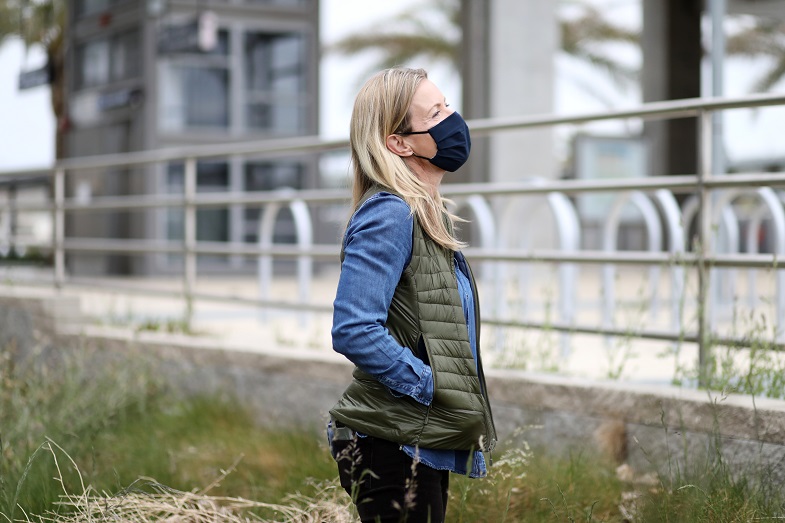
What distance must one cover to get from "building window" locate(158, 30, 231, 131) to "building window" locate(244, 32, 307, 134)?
1.27 feet

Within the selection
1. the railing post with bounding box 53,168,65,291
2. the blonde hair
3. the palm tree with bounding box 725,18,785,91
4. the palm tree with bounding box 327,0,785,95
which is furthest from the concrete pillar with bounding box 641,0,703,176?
the blonde hair

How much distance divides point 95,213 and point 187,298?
10009mm

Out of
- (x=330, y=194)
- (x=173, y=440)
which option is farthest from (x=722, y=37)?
(x=173, y=440)

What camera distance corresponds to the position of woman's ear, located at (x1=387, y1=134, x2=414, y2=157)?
2584mm

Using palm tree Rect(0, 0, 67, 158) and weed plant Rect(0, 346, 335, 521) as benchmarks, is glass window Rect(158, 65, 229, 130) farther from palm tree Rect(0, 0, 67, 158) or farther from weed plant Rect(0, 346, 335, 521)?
weed plant Rect(0, 346, 335, 521)

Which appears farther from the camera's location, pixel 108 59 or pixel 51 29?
pixel 51 29

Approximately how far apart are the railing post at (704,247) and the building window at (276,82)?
11955 mm

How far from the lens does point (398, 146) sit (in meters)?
2.59

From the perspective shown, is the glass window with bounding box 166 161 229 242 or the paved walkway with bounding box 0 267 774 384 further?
the glass window with bounding box 166 161 229 242

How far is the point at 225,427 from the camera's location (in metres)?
5.62

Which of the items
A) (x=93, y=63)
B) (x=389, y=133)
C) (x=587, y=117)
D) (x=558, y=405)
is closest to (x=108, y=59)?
(x=93, y=63)

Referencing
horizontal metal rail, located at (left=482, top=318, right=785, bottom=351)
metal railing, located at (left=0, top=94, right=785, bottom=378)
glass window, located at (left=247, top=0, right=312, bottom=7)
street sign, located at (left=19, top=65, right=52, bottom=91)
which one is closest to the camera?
horizontal metal rail, located at (left=482, top=318, right=785, bottom=351)

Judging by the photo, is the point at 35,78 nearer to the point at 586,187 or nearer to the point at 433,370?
the point at 586,187

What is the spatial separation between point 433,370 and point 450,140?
60 centimetres
